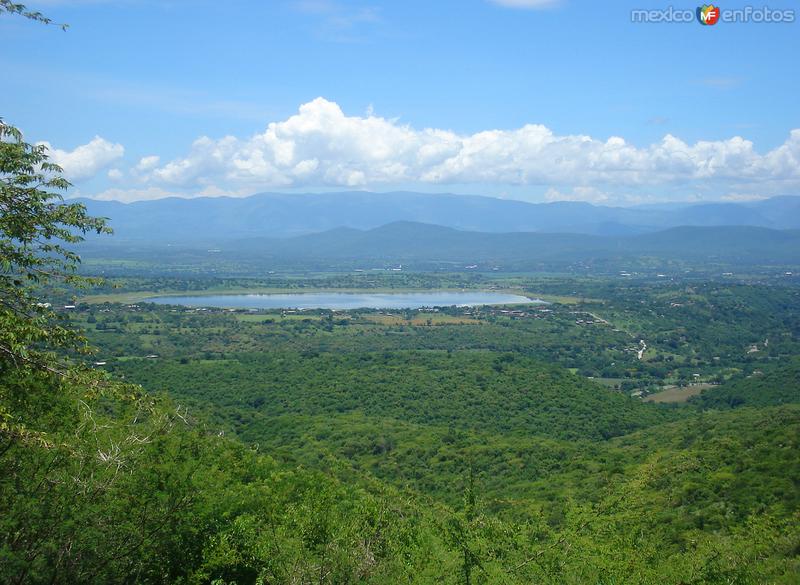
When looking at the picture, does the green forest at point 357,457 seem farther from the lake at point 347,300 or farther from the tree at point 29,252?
the lake at point 347,300

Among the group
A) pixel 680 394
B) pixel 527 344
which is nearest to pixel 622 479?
pixel 680 394

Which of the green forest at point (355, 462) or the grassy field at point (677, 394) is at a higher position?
the green forest at point (355, 462)

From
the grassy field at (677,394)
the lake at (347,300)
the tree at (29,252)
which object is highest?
the tree at (29,252)

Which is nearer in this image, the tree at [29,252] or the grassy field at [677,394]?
the tree at [29,252]

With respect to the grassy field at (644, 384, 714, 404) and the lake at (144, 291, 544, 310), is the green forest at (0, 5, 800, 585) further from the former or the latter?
the lake at (144, 291, 544, 310)

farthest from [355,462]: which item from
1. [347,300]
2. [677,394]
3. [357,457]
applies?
[347,300]

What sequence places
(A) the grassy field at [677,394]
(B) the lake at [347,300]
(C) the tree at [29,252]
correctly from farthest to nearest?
1. (B) the lake at [347,300]
2. (A) the grassy field at [677,394]
3. (C) the tree at [29,252]

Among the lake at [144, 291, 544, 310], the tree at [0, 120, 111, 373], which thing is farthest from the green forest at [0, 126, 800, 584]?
the lake at [144, 291, 544, 310]

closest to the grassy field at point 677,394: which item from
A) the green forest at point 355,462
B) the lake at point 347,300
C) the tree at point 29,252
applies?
the green forest at point 355,462
